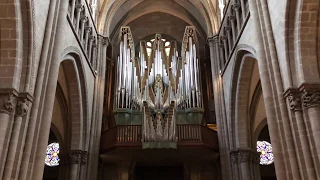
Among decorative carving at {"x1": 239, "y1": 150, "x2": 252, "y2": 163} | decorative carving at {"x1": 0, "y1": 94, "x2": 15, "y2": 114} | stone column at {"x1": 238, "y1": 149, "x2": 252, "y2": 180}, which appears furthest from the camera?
decorative carving at {"x1": 239, "y1": 150, "x2": 252, "y2": 163}

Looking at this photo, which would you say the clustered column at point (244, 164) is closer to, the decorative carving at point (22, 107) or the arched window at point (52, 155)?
the decorative carving at point (22, 107)

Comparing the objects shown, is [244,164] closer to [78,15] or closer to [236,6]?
[236,6]

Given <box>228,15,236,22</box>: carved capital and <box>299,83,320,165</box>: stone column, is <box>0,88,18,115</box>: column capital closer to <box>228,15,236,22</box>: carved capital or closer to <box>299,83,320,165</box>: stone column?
<box>299,83,320,165</box>: stone column

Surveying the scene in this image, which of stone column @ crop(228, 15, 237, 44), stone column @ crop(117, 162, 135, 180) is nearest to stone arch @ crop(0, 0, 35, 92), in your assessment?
stone column @ crop(228, 15, 237, 44)

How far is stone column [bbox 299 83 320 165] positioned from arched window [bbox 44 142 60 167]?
13.8m

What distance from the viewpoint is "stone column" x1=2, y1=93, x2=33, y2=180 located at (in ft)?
24.8

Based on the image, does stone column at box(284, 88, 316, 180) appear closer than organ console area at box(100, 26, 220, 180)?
Yes

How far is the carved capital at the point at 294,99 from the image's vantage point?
8.29 meters

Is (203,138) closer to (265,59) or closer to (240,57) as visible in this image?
(240,57)

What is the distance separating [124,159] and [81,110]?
10.8 feet

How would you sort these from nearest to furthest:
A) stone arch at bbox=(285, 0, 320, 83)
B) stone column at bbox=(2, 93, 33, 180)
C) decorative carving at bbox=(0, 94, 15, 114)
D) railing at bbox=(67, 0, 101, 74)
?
stone column at bbox=(2, 93, 33, 180) → decorative carving at bbox=(0, 94, 15, 114) → stone arch at bbox=(285, 0, 320, 83) → railing at bbox=(67, 0, 101, 74)

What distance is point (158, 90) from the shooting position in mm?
16781

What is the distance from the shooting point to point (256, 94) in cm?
1463

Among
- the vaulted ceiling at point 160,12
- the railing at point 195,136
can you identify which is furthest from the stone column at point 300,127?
the vaulted ceiling at point 160,12
